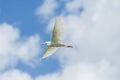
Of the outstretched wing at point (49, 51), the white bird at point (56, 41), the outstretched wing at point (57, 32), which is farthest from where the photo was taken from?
the outstretched wing at point (49, 51)

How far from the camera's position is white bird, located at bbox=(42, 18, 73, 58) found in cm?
13200

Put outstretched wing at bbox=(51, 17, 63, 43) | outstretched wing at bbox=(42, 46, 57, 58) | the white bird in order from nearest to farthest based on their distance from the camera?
outstretched wing at bbox=(51, 17, 63, 43) < the white bird < outstretched wing at bbox=(42, 46, 57, 58)

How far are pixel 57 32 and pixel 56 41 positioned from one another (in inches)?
79.9

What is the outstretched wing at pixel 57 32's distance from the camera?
431ft

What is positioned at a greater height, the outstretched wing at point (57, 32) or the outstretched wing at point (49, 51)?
the outstretched wing at point (57, 32)

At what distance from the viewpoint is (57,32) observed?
133125 mm

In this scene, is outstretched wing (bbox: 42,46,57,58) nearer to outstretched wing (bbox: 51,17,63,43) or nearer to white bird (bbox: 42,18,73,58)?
white bird (bbox: 42,18,73,58)

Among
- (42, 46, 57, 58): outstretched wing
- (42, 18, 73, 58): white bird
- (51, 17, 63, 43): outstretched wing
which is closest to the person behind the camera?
(51, 17, 63, 43): outstretched wing

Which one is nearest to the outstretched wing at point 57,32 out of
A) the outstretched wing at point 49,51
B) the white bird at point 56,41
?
the white bird at point 56,41

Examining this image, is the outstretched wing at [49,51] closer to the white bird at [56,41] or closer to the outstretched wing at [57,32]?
the white bird at [56,41]

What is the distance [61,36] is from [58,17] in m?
3.83

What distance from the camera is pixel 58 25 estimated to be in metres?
132

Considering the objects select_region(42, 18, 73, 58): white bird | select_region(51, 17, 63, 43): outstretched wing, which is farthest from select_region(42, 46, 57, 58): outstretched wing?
select_region(51, 17, 63, 43): outstretched wing

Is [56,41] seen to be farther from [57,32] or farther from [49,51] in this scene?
[49,51]
